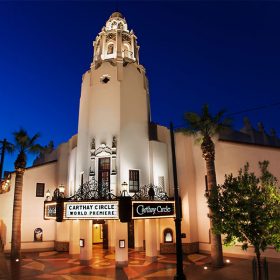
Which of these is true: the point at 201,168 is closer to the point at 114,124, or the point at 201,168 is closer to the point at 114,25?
the point at 114,124

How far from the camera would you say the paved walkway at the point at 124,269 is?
17266 mm

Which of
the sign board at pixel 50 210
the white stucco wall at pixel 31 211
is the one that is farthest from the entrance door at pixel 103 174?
the white stucco wall at pixel 31 211

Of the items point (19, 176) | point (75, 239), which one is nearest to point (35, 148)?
point (19, 176)

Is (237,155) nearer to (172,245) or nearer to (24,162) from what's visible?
(172,245)

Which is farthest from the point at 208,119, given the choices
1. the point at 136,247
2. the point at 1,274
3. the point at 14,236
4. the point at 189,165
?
the point at 14,236

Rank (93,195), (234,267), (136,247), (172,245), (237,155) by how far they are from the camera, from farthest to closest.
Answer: (136,247), (172,245), (237,155), (93,195), (234,267)

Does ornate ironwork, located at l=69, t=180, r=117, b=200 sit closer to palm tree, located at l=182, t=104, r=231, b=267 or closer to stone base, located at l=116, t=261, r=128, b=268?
stone base, located at l=116, t=261, r=128, b=268

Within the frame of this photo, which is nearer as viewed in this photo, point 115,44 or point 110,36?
point 115,44

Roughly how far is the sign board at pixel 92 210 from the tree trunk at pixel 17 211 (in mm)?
5437

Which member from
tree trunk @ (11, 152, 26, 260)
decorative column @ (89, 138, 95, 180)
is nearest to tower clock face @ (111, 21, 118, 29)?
decorative column @ (89, 138, 95, 180)

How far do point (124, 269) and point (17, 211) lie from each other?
10205 millimetres

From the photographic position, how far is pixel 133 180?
23.3m

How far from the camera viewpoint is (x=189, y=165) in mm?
26500

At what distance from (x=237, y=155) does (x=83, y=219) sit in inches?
509
